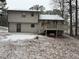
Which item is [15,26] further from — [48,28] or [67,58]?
[67,58]

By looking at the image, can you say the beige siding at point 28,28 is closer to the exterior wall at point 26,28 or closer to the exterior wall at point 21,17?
the exterior wall at point 26,28

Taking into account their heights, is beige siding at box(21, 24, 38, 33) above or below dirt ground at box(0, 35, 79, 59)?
above

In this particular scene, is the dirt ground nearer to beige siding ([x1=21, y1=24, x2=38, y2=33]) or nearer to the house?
the house

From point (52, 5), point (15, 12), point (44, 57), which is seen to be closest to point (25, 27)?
point (15, 12)

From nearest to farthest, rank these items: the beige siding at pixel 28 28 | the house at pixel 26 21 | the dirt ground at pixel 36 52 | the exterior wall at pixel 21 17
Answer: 1. the dirt ground at pixel 36 52
2. the house at pixel 26 21
3. the exterior wall at pixel 21 17
4. the beige siding at pixel 28 28

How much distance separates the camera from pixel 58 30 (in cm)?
2786

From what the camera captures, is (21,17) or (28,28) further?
(28,28)

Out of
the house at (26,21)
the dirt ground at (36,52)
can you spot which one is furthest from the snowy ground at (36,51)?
the house at (26,21)

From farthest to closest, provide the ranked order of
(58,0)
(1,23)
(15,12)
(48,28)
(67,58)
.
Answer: (1,23) < (58,0) < (15,12) < (48,28) < (67,58)

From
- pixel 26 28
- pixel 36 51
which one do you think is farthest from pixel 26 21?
pixel 36 51

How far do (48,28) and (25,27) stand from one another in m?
6.28

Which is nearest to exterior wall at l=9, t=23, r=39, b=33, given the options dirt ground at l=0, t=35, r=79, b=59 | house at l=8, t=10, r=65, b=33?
house at l=8, t=10, r=65, b=33

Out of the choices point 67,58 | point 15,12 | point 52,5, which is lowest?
point 67,58

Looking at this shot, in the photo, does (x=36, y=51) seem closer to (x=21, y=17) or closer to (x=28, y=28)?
(x=28, y=28)
